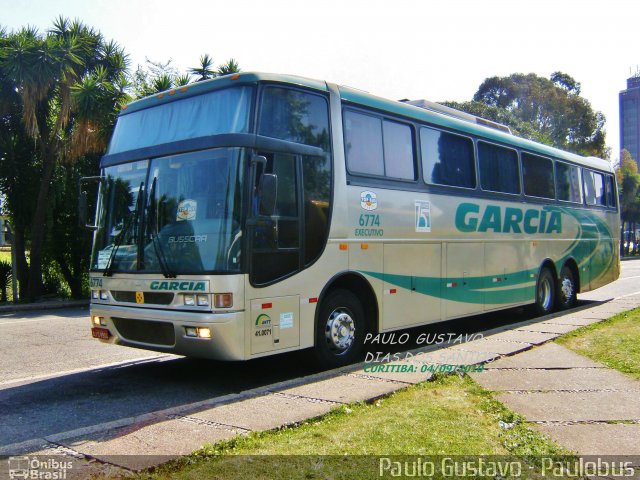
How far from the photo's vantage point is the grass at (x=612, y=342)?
741 cm

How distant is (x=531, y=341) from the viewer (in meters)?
8.73

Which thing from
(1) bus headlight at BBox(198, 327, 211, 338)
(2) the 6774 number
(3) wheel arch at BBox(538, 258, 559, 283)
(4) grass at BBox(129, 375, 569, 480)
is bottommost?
(4) grass at BBox(129, 375, 569, 480)

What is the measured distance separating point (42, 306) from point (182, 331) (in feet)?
41.5

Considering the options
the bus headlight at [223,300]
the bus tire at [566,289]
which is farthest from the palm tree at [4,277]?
the bus tire at [566,289]

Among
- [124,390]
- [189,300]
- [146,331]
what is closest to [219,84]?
[189,300]

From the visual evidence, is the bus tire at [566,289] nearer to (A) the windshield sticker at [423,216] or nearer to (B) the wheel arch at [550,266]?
(B) the wheel arch at [550,266]

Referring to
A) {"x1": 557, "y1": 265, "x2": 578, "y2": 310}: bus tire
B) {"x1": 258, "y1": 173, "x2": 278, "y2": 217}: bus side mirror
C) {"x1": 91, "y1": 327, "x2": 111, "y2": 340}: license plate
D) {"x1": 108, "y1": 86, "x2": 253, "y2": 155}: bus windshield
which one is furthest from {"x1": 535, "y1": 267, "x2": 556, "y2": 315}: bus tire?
{"x1": 91, "y1": 327, "x2": 111, "y2": 340}: license plate

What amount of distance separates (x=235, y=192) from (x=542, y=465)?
12.5 ft

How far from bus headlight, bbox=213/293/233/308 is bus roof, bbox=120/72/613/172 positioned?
2.31 meters

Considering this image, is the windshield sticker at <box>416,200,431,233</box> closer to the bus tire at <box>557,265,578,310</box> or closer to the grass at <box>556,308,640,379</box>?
the grass at <box>556,308,640,379</box>

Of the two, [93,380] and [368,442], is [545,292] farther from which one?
[368,442]

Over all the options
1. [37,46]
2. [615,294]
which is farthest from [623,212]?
[37,46]

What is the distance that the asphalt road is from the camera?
19.0 ft

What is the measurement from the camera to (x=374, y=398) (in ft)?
18.5
